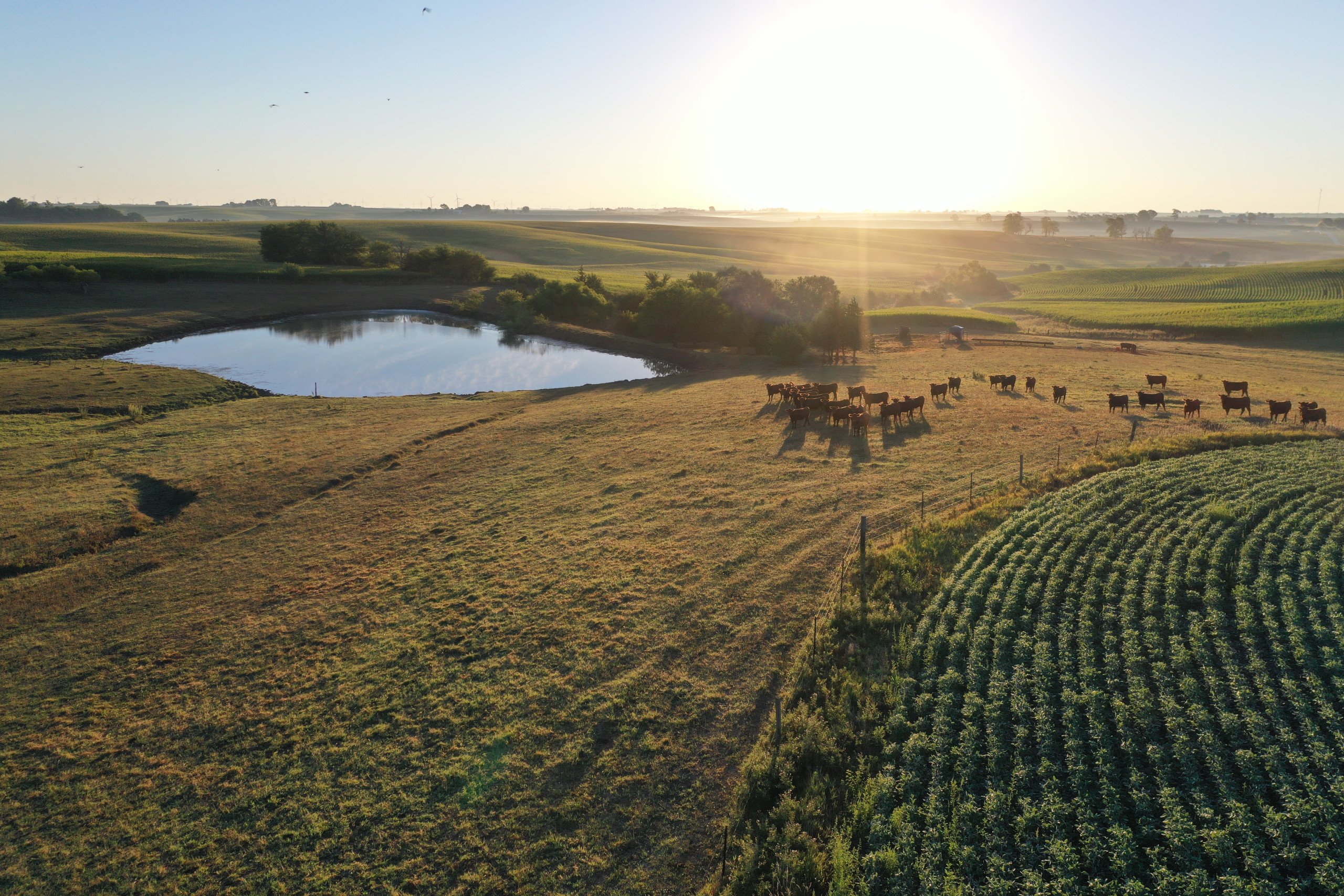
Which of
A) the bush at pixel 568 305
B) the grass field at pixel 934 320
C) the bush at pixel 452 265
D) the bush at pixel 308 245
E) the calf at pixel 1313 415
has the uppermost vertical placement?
the bush at pixel 308 245

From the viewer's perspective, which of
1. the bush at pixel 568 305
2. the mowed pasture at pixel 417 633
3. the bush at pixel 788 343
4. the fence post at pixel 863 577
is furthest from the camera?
the bush at pixel 568 305

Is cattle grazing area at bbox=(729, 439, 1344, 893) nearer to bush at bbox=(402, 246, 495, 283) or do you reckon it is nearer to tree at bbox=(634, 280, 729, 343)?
tree at bbox=(634, 280, 729, 343)

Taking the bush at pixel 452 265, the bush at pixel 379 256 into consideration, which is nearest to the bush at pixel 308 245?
the bush at pixel 379 256

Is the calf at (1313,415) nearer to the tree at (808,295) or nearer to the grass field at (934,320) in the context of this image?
the tree at (808,295)

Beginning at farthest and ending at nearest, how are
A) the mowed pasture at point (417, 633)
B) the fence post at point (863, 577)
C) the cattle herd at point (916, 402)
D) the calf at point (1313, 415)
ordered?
1. the cattle herd at point (916, 402)
2. the calf at point (1313, 415)
3. the fence post at point (863, 577)
4. the mowed pasture at point (417, 633)

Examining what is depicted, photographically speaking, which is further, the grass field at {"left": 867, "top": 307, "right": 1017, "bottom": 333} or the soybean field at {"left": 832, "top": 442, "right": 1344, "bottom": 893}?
the grass field at {"left": 867, "top": 307, "right": 1017, "bottom": 333}

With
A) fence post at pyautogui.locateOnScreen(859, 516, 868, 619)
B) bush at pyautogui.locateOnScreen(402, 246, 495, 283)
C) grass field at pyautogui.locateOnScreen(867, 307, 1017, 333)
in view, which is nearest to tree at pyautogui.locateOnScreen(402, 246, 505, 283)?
bush at pyautogui.locateOnScreen(402, 246, 495, 283)
